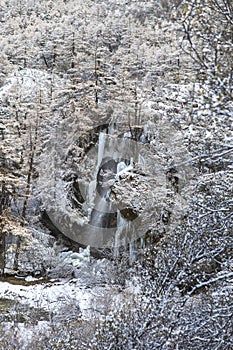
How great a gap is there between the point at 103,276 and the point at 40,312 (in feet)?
6.59

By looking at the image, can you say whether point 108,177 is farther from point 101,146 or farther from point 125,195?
point 125,195

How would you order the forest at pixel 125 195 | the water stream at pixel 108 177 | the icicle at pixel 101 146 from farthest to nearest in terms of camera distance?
the icicle at pixel 101 146
the water stream at pixel 108 177
the forest at pixel 125 195

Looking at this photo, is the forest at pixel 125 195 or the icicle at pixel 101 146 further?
the icicle at pixel 101 146

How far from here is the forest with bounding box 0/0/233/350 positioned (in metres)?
2.72

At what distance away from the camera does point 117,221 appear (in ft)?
36.1

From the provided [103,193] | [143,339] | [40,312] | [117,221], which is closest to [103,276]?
[40,312]

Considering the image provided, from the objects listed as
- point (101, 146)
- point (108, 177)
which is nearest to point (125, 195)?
point (108, 177)

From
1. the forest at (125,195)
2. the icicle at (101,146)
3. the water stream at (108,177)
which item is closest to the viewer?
the forest at (125,195)

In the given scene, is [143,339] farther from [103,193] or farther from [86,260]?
[103,193]

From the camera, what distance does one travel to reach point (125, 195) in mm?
9656

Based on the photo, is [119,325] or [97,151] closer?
[119,325]

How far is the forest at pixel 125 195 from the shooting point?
2.72 meters

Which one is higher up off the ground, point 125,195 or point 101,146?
point 101,146

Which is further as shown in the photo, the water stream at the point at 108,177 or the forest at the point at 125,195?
the water stream at the point at 108,177
